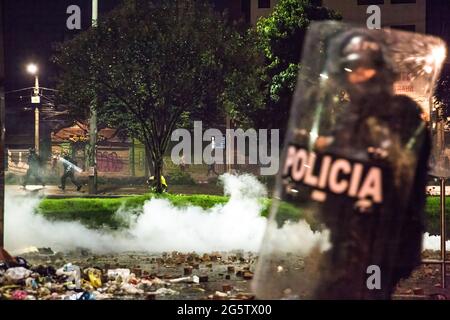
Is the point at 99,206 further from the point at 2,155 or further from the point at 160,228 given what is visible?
the point at 2,155

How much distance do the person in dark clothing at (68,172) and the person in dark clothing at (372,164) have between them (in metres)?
3.71

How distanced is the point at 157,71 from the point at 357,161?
150 inches

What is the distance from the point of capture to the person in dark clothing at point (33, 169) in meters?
7.71

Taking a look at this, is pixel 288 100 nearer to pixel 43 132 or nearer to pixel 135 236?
pixel 135 236

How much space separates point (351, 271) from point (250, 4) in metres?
4.30

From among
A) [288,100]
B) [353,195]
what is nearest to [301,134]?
[353,195]

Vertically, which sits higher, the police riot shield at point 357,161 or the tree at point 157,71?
the tree at point 157,71

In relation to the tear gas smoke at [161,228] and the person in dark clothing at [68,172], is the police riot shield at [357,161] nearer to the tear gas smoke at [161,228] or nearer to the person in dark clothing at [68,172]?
the tear gas smoke at [161,228]

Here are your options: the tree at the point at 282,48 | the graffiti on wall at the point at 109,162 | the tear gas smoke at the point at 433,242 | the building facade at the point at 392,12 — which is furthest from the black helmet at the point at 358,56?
the graffiti on wall at the point at 109,162

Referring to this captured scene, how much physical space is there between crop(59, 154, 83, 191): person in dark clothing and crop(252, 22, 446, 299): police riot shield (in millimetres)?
3285

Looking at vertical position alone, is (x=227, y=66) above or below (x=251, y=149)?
above

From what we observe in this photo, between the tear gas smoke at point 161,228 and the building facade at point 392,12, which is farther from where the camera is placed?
the tear gas smoke at point 161,228

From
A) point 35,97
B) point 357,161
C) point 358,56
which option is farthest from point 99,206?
point 358,56

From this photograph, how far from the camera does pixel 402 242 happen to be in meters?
4.80
